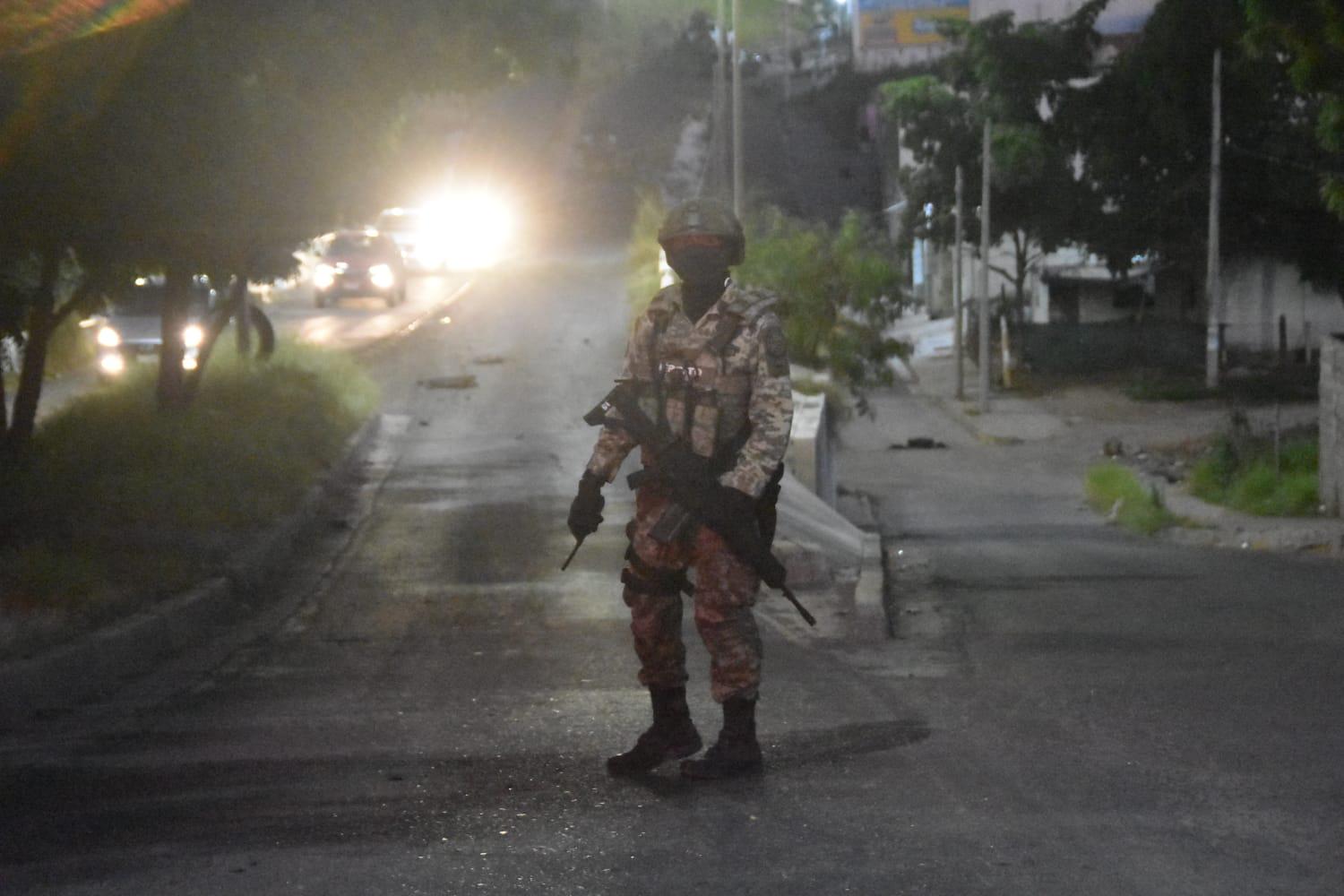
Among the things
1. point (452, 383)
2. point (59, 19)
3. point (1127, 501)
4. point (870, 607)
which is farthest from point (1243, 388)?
point (59, 19)

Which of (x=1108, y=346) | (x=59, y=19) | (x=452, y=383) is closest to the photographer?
(x=59, y=19)

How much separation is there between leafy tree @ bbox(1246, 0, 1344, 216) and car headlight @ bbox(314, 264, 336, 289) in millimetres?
24653

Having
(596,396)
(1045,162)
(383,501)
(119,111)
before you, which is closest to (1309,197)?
(1045,162)

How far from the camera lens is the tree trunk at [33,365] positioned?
12.7 meters

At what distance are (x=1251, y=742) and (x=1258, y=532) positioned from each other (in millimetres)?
10380

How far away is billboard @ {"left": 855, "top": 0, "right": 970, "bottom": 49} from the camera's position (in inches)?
2643

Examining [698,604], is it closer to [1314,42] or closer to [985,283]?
[1314,42]

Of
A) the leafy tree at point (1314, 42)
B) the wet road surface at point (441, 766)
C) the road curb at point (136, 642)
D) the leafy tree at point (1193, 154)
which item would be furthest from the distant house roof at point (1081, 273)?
the road curb at point (136, 642)

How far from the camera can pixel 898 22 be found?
68.6 meters

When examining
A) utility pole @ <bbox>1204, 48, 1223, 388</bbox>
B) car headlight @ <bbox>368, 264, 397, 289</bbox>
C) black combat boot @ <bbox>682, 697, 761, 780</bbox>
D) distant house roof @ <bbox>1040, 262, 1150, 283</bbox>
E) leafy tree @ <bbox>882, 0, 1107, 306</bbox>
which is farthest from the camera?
distant house roof @ <bbox>1040, 262, 1150, 283</bbox>

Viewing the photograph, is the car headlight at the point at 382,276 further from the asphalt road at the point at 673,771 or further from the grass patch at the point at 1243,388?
the asphalt road at the point at 673,771

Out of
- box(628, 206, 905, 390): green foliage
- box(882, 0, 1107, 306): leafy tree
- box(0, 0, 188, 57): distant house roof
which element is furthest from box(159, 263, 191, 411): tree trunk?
box(882, 0, 1107, 306): leafy tree

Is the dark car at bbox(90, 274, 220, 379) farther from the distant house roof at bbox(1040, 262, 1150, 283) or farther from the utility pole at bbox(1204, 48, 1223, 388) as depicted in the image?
the distant house roof at bbox(1040, 262, 1150, 283)

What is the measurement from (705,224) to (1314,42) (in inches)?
377
